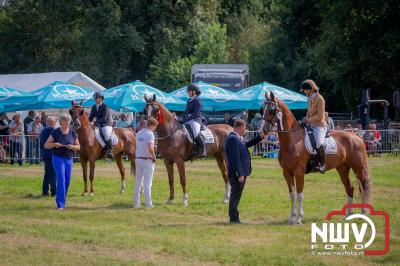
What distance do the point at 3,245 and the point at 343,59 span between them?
34197 mm

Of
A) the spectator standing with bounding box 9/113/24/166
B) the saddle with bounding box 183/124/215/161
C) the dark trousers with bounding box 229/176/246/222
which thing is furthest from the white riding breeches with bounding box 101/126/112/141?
the spectator standing with bounding box 9/113/24/166

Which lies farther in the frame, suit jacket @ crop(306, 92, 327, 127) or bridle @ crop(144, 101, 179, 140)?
bridle @ crop(144, 101, 179, 140)

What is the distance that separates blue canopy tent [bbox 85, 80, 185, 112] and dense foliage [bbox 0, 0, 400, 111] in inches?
514

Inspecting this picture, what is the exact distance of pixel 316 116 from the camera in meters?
15.9

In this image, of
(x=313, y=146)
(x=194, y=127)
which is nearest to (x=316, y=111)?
(x=313, y=146)

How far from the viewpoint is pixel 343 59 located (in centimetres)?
4472

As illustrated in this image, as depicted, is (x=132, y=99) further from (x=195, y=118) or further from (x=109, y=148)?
(x=195, y=118)

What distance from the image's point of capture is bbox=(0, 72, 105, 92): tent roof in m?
41.2

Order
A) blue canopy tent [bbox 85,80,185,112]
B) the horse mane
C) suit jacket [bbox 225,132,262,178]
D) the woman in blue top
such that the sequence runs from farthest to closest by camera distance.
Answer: blue canopy tent [bbox 85,80,185,112] → the horse mane → the woman in blue top → suit jacket [bbox 225,132,262,178]

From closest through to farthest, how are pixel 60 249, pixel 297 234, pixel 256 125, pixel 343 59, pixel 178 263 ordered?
1. pixel 178 263
2. pixel 60 249
3. pixel 297 234
4. pixel 256 125
5. pixel 343 59

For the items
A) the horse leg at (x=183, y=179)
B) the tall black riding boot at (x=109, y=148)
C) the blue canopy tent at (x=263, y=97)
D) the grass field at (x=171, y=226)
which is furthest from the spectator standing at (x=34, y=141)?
the horse leg at (x=183, y=179)

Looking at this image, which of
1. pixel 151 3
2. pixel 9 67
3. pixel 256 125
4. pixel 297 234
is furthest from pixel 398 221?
pixel 9 67

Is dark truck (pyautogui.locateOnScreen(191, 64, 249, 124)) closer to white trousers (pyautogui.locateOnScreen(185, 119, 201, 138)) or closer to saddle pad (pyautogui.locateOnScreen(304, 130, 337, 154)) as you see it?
white trousers (pyautogui.locateOnScreen(185, 119, 201, 138))

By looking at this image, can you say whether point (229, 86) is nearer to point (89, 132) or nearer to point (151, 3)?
point (151, 3)
